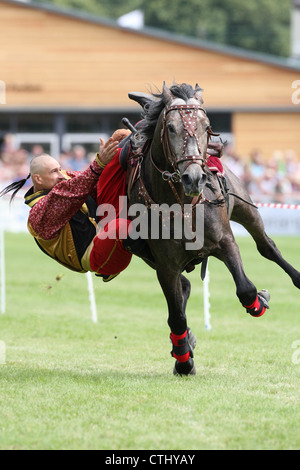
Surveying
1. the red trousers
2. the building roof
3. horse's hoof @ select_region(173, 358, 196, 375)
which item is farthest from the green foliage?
horse's hoof @ select_region(173, 358, 196, 375)

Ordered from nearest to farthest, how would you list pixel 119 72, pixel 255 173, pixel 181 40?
pixel 255 173
pixel 181 40
pixel 119 72

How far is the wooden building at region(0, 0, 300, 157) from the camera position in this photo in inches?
1090

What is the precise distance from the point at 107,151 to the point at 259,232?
186cm

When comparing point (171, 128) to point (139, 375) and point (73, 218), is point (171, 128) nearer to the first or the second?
point (73, 218)

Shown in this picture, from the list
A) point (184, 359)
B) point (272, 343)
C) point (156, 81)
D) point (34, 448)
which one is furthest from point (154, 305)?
Result: point (156, 81)

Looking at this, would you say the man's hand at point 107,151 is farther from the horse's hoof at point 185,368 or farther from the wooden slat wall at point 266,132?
the wooden slat wall at point 266,132

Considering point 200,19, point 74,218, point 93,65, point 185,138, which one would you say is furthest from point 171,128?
point 200,19

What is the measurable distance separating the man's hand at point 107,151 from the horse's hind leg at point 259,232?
1424 millimetres

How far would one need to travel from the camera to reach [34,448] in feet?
14.6

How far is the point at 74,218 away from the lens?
6484 mm

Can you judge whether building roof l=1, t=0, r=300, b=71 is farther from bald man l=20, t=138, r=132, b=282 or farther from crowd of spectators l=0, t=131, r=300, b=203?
bald man l=20, t=138, r=132, b=282

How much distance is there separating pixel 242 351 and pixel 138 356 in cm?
102

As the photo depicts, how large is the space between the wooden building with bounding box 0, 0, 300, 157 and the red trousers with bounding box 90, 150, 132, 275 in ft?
71.7

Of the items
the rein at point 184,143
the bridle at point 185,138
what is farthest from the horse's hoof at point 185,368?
the bridle at point 185,138
